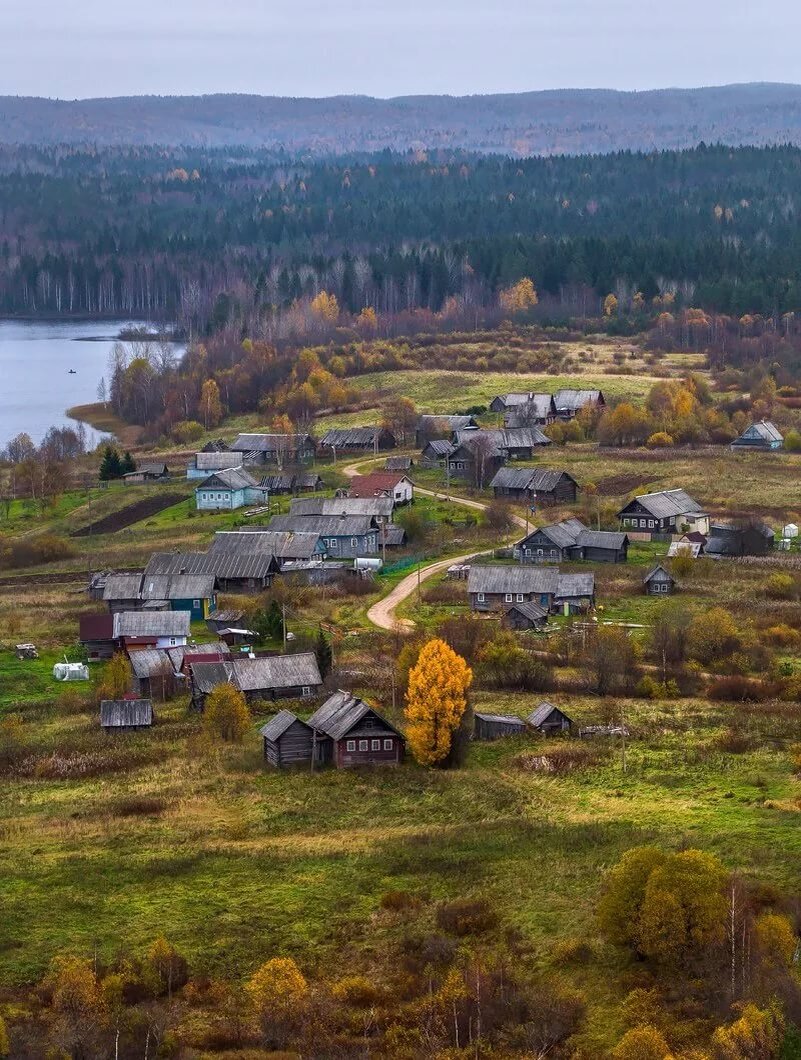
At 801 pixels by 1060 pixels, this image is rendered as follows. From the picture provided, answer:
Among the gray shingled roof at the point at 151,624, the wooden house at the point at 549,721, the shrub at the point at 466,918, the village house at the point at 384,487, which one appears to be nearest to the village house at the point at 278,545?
the village house at the point at 384,487

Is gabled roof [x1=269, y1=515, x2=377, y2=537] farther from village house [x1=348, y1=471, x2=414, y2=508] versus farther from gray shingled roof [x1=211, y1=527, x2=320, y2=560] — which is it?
village house [x1=348, y1=471, x2=414, y2=508]

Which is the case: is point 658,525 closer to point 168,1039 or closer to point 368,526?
point 368,526

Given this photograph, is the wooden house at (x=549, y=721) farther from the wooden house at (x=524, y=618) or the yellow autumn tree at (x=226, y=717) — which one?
the wooden house at (x=524, y=618)

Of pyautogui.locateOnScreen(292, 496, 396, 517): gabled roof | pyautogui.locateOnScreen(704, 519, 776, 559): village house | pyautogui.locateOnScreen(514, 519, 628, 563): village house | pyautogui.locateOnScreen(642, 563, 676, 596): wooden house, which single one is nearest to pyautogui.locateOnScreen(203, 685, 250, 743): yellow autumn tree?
pyautogui.locateOnScreen(642, 563, 676, 596): wooden house

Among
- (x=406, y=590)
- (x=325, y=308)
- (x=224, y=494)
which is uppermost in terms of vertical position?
(x=325, y=308)

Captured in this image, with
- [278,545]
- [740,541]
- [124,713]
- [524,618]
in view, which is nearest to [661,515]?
[740,541]

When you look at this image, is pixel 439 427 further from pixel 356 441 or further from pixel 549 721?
pixel 549 721
